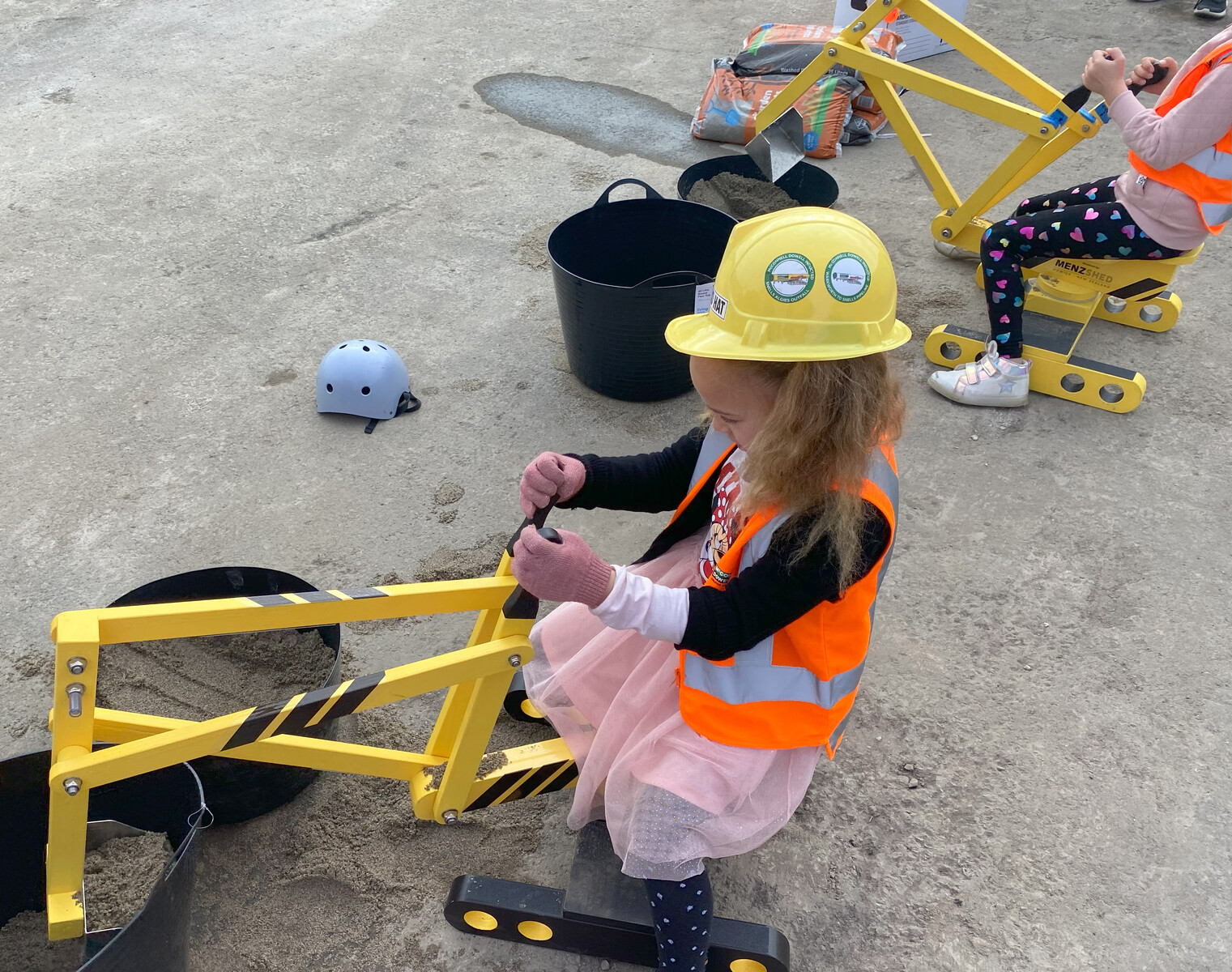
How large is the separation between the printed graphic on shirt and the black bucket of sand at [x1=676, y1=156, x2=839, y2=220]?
2.44m

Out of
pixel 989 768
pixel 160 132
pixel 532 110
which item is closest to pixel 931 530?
pixel 989 768

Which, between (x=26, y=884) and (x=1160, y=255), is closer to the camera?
(x=26, y=884)

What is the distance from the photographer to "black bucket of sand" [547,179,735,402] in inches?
113

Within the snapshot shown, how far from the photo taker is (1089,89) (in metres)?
2.99

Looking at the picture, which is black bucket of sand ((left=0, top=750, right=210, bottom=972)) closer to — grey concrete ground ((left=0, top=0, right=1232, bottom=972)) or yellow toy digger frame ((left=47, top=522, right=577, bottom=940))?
yellow toy digger frame ((left=47, top=522, right=577, bottom=940))

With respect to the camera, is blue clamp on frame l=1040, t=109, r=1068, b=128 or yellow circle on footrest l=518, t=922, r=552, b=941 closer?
yellow circle on footrest l=518, t=922, r=552, b=941

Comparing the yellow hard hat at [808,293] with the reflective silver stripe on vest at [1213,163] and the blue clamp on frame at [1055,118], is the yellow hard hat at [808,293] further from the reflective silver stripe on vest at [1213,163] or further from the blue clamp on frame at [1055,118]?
the blue clamp on frame at [1055,118]

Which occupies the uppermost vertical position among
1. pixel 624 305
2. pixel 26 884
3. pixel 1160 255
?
pixel 1160 255

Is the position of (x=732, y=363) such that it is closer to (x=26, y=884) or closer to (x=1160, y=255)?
(x=26, y=884)

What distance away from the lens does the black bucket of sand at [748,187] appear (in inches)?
155

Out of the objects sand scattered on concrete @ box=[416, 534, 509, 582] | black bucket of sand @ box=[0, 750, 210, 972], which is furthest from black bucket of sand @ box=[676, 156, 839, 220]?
black bucket of sand @ box=[0, 750, 210, 972]

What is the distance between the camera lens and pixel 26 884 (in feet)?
5.51

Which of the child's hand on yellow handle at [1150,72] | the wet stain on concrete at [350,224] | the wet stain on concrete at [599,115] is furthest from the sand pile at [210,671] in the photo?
the wet stain on concrete at [599,115]

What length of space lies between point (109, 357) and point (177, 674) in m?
1.71
